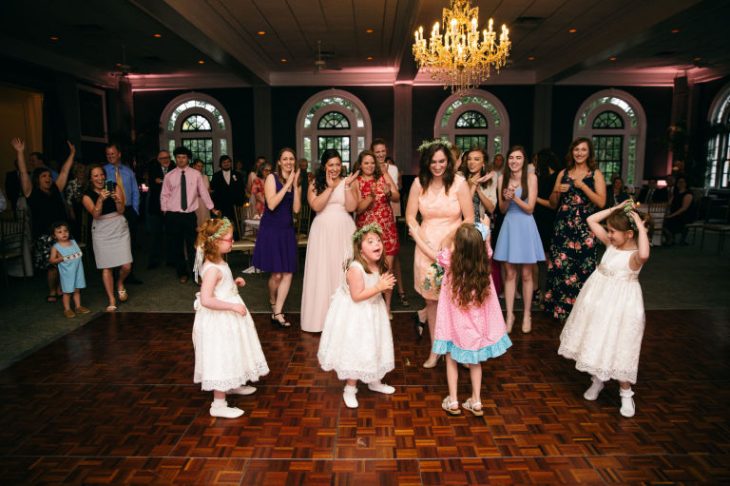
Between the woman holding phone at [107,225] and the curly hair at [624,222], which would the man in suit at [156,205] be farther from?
the curly hair at [624,222]

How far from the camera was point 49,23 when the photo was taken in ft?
27.2

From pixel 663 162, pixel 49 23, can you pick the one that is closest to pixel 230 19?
pixel 49 23

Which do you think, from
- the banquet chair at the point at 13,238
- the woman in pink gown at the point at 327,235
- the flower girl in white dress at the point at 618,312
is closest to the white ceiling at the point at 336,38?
the banquet chair at the point at 13,238

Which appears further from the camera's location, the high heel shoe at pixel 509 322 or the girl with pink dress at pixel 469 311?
the high heel shoe at pixel 509 322

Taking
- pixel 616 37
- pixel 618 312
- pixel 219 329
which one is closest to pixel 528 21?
pixel 616 37

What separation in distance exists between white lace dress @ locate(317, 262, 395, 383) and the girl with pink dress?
1.16ft

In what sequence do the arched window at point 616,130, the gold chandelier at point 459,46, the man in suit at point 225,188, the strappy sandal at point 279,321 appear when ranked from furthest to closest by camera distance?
the arched window at point 616,130 < the man in suit at point 225,188 < the gold chandelier at point 459,46 < the strappy sandal at point 279,321

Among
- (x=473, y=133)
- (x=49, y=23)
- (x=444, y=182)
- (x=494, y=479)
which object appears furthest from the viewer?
(x=473, y=133)

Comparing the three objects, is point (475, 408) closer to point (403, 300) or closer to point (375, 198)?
point (375, 198)

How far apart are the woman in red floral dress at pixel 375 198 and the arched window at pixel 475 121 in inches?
374

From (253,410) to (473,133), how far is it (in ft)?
39.4

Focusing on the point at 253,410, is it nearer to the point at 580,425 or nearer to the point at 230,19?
the point at 580,425

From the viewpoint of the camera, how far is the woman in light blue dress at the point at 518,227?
4160 mm

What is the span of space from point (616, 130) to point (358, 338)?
13.4 meters
